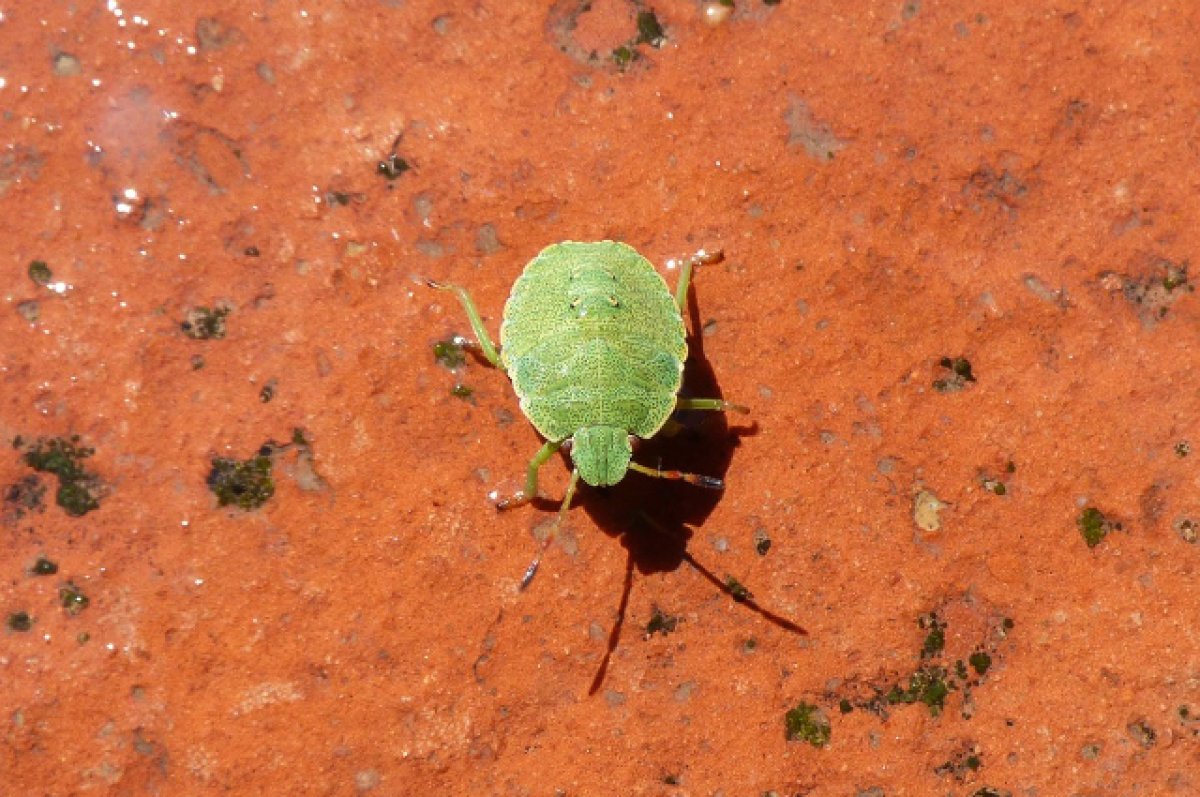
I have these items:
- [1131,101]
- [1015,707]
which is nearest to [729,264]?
[1131,101]

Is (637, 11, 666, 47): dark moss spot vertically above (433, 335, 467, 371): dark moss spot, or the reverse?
(637, 11, 666, 47): dark moss spot

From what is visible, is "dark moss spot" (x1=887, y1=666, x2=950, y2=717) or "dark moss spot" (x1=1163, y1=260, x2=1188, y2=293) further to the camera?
"dark moss spot" (x1=1163, y1=260, x2=1188, y2=293)

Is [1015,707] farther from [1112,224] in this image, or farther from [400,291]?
[400,291]

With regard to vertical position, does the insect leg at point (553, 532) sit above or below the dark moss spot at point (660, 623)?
above

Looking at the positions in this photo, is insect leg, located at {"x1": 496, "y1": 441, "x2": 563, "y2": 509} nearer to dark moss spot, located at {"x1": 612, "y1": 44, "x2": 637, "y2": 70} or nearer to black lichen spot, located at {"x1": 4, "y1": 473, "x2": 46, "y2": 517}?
dark moss spot, located at {"x1": 612, "y1": 44, "x2": 637, "y2": 70}

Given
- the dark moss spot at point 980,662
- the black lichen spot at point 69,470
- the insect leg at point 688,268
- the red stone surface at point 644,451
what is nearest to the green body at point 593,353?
the insect leg at point 688,268

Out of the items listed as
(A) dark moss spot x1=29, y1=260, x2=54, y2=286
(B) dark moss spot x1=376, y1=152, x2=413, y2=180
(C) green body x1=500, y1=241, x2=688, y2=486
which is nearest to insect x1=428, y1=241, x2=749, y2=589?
(C) green body x1=500, y1=241, x2=688, y2=486

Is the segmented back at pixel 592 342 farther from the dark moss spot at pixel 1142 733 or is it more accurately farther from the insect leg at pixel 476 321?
the dark moss spot at pixel 1142 733

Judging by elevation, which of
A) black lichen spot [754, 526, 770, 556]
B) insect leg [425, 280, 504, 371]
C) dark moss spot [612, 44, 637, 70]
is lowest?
black lichen spot [754, 526, 770, 556]
